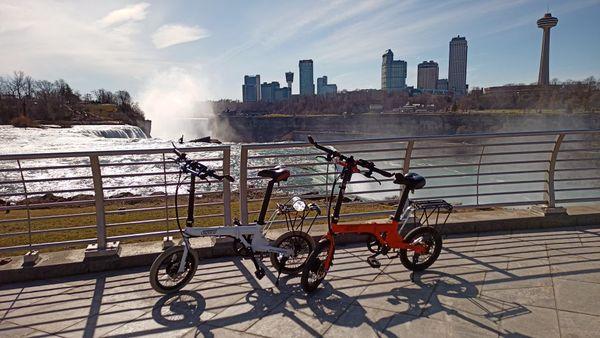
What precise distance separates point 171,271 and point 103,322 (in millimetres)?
733

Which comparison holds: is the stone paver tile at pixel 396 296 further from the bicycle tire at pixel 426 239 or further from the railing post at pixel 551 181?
the railing post at pixel 551 181

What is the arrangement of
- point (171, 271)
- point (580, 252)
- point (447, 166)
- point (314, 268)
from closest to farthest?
1. point (314, 268)
2. point (171, 271)
3. point (580, 252)
4. point (447, 166)

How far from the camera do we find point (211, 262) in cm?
472

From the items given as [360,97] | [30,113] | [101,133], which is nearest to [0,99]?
[30,113]

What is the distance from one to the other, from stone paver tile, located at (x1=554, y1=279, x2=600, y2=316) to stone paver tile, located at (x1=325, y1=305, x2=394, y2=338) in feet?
4.98

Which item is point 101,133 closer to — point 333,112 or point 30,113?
point 30,113

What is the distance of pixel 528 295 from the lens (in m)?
3.56

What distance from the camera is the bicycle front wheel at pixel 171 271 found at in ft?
12.4

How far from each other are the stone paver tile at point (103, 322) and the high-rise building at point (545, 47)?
15123cm

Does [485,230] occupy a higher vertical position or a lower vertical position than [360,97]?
lower

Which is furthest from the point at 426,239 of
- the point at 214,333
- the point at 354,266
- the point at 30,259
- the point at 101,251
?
the point at 30,259

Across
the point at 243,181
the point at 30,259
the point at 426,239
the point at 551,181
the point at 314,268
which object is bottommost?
the point at 30,259

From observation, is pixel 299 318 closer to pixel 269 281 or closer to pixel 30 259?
pixel 269 281

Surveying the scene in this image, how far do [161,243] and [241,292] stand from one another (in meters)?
1.69
